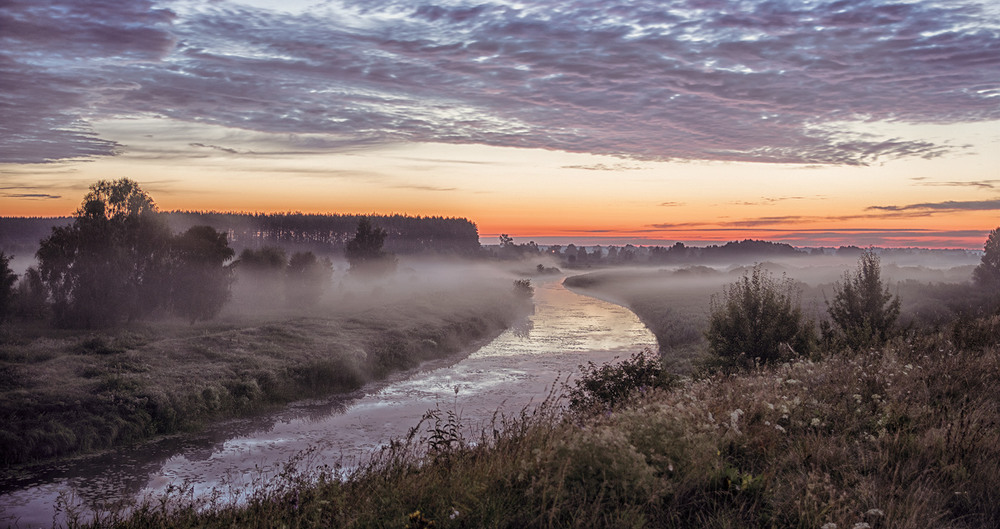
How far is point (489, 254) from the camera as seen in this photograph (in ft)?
598

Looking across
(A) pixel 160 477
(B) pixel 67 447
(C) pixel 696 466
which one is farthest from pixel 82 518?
(C) pixel 696 466

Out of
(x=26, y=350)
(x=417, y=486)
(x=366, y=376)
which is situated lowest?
(x=366, y=376)

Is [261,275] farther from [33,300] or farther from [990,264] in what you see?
[990,264]

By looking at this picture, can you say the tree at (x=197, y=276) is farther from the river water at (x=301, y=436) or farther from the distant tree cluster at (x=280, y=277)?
the river water at (x=301, y=436)

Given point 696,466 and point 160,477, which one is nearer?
point 696,466

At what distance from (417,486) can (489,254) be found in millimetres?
176883

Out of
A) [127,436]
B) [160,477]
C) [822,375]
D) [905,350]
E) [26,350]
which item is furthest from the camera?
[26,350]

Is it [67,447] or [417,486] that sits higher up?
[417,486]

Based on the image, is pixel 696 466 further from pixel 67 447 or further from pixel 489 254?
pixel 489 254

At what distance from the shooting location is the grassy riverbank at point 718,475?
481cm

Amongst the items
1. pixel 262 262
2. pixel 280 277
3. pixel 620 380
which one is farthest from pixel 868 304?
pixel 262 262

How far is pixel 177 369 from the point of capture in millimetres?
24656

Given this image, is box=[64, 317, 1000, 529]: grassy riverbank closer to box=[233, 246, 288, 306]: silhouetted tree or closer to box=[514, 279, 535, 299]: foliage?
box=[233, 246, 288, 306]: silhouetted tree

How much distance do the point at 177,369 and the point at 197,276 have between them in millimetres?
19721
